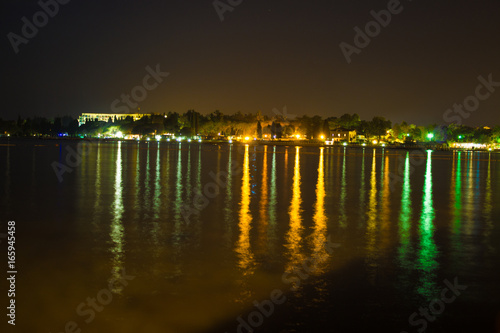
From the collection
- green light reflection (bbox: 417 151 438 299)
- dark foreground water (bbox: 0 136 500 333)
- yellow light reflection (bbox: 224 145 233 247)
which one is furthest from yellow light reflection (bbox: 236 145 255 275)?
green light reflection (bbox: 417 151 438 299)

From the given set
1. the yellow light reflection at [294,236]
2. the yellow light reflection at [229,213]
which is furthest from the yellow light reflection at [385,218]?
the yellow light reflection at [229,213]

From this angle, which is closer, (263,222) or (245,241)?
(245,241)

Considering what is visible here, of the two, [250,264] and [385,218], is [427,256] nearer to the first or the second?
[250,264]

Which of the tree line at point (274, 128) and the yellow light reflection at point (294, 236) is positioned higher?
the tree line at point (274, 128)

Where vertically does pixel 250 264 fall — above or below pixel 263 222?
below

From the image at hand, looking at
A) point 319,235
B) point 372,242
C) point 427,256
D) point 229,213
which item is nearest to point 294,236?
point 319,235

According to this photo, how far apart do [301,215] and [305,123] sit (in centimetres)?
15544

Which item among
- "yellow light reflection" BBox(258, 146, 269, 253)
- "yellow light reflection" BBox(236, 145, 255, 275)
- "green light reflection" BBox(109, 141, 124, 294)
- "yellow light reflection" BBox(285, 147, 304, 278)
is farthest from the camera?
"yellow light reflection" BBox(258, 146, 269, 253)

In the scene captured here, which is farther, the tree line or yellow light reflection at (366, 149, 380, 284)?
the tree line

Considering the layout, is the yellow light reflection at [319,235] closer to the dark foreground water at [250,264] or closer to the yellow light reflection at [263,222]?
the dark foreground water at [250,264]

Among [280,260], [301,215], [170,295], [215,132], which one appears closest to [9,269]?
[170,295]

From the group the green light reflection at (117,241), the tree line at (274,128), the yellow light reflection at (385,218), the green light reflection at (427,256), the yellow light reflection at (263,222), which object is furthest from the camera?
the tree line at (274,128)

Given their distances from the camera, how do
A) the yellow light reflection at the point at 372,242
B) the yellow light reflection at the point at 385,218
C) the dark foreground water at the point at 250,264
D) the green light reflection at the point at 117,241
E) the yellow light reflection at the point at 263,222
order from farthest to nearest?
the yellow light reflection at the point at 385,218 < the yellow light reflection at the point at 263,222 < the yellow light reflection at the point at 372,242 < the green light reflection at the point at 117,241 < the dark foreground water at the point at 250,264

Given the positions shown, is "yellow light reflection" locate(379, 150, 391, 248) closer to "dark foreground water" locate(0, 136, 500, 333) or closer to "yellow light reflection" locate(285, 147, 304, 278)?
"dark foreground water" locate(0, 136, 500, 333)
